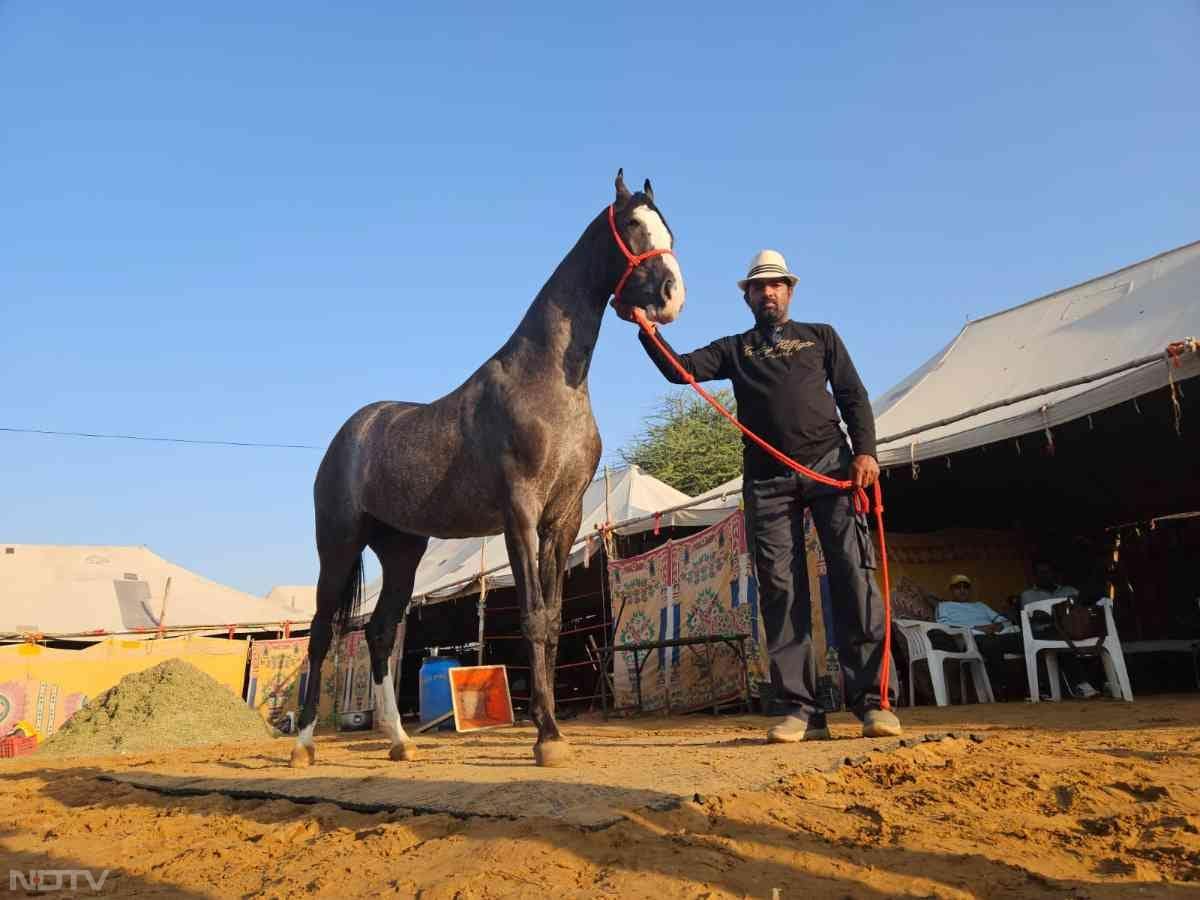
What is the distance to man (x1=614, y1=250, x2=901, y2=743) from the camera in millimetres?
3707

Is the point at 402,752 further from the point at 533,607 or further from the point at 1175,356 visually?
the point at 1175,356

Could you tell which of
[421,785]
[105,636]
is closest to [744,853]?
[421,785]

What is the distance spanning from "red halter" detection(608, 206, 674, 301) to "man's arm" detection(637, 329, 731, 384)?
0.78 feet

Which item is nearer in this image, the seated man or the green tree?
the seated man

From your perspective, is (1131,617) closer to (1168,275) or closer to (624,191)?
(1168,275)

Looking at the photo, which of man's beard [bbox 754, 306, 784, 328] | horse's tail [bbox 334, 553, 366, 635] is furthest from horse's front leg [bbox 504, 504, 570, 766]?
horse's tail [bbox 334, 553, 366, 635]

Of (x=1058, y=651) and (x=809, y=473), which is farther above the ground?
(x=809, y=473)

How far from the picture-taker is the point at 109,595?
2234cm

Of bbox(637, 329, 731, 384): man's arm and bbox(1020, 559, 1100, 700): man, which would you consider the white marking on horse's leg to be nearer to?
bbox(637, 329, 731, 384): man's arm

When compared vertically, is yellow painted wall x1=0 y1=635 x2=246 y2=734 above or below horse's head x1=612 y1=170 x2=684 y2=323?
below

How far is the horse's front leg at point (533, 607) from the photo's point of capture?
3.69m

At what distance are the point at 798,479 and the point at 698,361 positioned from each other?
2.39 ft

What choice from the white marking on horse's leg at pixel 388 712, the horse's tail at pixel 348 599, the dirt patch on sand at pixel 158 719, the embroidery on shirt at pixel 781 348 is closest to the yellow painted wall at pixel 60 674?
the dirt patch on sand at pixel 158 719

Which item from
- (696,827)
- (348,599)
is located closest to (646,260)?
(696,827)
